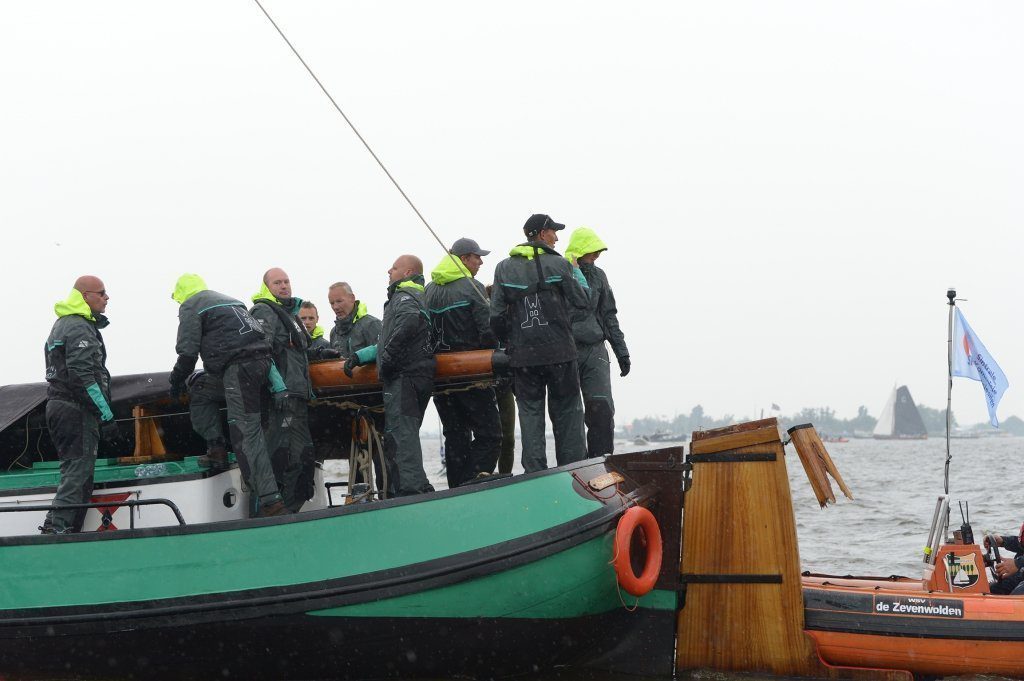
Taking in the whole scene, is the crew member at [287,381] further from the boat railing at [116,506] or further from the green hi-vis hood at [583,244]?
the green hi-vis hood at [583,244]

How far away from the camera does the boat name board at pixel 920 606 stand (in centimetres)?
628

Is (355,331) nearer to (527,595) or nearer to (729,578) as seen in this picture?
(527,595)

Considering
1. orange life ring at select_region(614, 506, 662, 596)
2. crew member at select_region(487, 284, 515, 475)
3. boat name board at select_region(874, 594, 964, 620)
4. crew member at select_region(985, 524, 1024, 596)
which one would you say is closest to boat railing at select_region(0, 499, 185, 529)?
orange life ring at select_region(614, 506, 662, 596)

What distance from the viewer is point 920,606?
632cm

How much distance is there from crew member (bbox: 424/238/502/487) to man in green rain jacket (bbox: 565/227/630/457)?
617 mm

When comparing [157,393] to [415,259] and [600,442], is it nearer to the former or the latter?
[415,259]

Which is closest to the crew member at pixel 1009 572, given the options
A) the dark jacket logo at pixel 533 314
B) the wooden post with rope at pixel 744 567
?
the wooden post with rope at pixel 744 567

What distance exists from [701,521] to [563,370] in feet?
4.20

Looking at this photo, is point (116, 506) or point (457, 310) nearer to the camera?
point (116, 506)

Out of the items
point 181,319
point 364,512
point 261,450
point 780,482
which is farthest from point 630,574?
point 181,319

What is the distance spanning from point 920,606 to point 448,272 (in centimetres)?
365

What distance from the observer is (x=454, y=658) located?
19.5 ft

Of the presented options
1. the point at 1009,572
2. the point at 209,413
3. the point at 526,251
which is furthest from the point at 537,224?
the point at 1009,572

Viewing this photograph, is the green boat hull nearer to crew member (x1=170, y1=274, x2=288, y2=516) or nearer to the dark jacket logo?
crew member (x1=170, y1=274, x2=288, y2=516)
